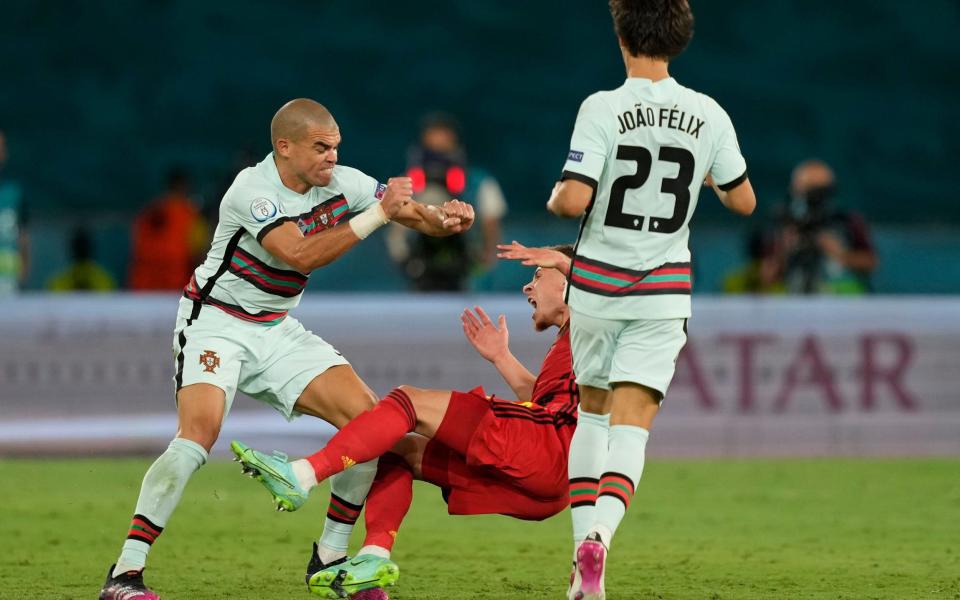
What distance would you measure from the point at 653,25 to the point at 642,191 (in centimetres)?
56

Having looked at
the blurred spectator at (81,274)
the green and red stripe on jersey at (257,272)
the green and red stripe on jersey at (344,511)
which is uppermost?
the blurred spectator at (81,274)

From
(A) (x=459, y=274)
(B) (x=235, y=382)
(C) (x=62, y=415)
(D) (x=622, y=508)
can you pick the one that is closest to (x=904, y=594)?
(D) (x=622, y=508)

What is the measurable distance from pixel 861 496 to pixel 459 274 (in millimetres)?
3388

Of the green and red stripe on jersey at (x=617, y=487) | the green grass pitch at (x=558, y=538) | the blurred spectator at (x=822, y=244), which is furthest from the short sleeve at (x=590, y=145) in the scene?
the blurred spectator at (x=822, y=244)

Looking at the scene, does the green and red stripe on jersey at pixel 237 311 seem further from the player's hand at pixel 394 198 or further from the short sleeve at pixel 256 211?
the player's hand at pixel 394 198

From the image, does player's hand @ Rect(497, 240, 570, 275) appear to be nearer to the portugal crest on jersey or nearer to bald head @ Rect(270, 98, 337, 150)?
bald head @ Rect(270, 98, 337, 150)

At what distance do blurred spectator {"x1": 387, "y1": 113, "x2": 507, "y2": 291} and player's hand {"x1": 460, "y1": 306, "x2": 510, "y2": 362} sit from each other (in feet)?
14.0

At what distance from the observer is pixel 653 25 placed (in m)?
5.10

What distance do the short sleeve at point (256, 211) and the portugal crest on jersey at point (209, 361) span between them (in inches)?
17.9

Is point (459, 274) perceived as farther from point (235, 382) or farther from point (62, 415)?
point (235, 382)

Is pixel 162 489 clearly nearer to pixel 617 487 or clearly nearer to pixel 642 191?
pixel 617 487

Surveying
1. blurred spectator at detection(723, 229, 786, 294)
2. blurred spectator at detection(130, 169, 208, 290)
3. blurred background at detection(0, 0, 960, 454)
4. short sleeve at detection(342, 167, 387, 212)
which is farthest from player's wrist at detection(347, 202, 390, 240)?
blurred spectator at detection(130, 169, 208, 290)

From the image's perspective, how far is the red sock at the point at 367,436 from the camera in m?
5.16

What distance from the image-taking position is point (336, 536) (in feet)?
18.5
